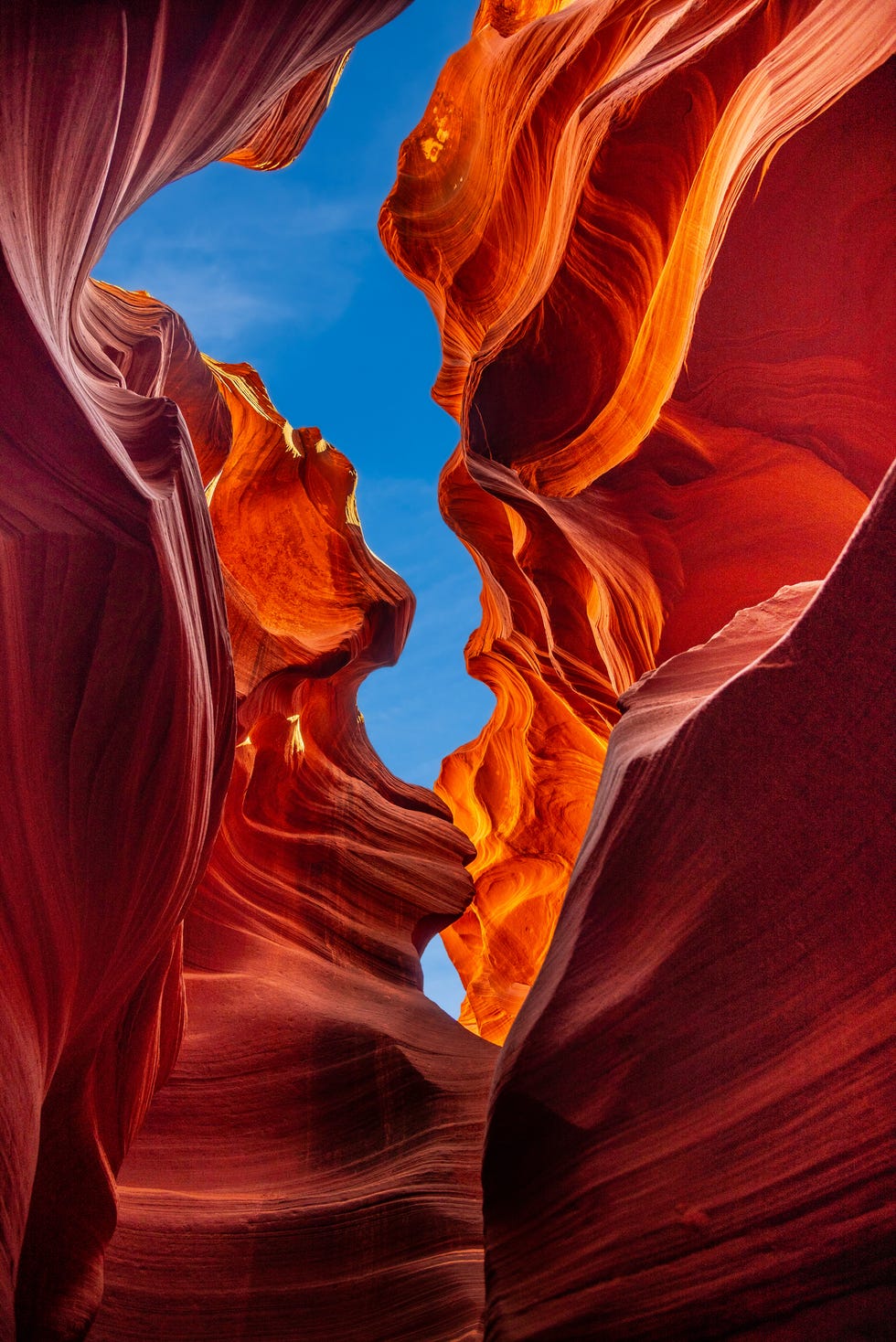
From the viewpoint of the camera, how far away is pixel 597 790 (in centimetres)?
675

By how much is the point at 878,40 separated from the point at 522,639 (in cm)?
786

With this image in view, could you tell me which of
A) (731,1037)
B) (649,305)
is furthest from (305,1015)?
(649,305)

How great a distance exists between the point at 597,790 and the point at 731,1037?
10.6 ft

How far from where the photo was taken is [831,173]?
5.30m

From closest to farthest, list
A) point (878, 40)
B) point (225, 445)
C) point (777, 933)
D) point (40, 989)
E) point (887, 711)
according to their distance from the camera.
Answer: point (887, 711)
point (777, 933)
point (40, 989)
point (878, 40)
point (225, 445)

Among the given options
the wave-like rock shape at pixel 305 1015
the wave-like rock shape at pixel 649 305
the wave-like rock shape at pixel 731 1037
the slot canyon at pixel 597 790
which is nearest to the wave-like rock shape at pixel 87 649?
the slot canyon at pixel 597 790

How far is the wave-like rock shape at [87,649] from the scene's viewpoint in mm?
3697

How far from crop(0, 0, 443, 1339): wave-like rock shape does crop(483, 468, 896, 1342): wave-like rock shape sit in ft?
6.09

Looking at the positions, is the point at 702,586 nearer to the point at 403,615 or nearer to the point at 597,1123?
the point at 597,1123

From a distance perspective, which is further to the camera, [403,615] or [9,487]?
[403,615]

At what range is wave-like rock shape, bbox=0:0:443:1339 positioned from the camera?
12.1 feet

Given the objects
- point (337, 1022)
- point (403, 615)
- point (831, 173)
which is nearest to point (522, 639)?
point (403, 615)

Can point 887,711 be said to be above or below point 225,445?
below

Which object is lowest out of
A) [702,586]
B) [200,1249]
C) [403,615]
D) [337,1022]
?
[200,1249]
